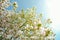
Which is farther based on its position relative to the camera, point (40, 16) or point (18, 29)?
point (40, 16)

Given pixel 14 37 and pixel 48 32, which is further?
pixel 14 37

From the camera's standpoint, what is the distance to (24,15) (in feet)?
37.3

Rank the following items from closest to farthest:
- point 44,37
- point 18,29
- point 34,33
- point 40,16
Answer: point 44,37
point 34,33
point 18,29
point 40,16

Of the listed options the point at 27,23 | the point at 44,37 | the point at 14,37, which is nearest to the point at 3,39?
the point at 14,37

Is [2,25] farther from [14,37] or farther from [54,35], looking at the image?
[54,35]

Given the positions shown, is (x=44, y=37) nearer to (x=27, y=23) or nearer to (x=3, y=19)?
(x=27, y=23)

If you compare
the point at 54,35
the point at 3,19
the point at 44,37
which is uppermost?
the point at 3,19

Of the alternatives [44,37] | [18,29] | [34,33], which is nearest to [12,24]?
[18,29]

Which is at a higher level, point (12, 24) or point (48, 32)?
point (12, 24)

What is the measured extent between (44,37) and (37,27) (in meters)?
0.62

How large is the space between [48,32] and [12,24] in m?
2.56

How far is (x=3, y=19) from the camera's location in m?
11.1

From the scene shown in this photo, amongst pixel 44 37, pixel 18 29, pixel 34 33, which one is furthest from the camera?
pixel 18 29

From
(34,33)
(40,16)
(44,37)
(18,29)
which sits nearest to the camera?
(44,37)
